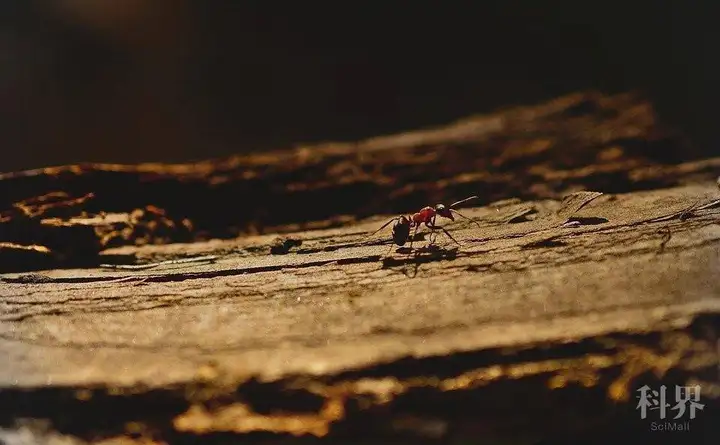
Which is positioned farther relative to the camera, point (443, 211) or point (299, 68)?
point (299, 68)

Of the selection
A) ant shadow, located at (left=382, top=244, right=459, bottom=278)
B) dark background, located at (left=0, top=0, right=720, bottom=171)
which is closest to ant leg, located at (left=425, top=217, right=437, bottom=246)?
ant shadow, located at (left=382, top=244, right=459, bottom=278)

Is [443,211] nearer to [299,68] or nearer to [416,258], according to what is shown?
[416,258]

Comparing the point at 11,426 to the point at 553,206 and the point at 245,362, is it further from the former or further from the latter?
the point at 553,206

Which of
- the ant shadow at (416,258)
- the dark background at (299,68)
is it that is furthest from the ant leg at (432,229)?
the dark background at (299,68)

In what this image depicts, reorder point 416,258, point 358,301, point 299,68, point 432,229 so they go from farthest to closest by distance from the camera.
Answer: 1. point 299,68
2. point 432,229
3. point 416,258
4. point 358,301

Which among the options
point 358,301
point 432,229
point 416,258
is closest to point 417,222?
point 432,229

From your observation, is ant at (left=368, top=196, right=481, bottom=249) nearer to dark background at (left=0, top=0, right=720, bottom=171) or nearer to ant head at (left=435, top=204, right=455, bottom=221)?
ant head at (left=435, top=204, right=455, bottom=221)

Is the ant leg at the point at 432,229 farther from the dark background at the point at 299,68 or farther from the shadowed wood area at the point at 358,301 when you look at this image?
the dark background at the point at 299,68
